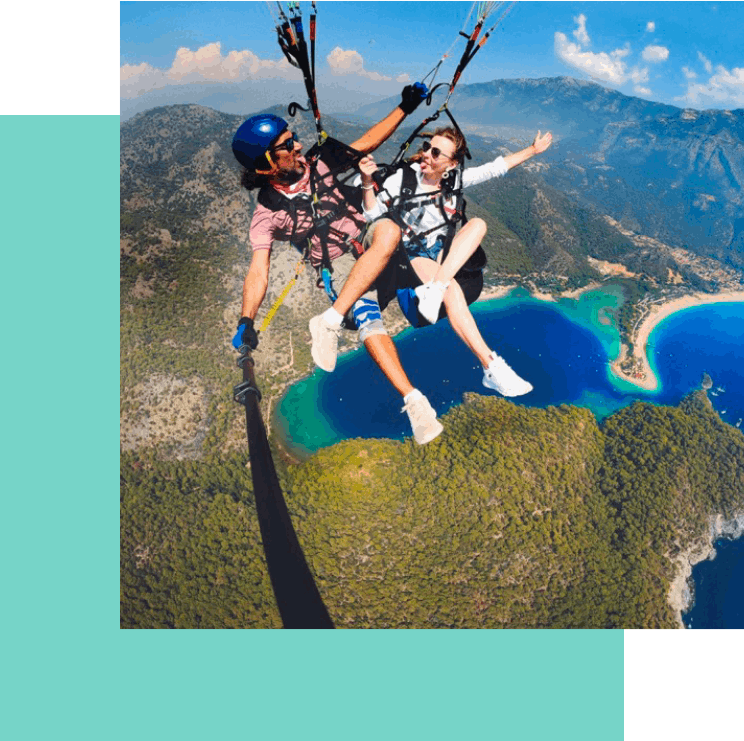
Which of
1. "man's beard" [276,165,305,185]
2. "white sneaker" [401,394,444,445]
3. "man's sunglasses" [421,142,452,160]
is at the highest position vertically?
"man's sunglasses" [421,142,452,160]

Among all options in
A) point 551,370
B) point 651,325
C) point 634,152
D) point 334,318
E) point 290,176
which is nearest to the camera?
point 334,318

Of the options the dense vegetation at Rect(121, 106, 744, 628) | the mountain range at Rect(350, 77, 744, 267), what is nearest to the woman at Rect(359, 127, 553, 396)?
the mountain range at Rect(350, 77, 744, 267)

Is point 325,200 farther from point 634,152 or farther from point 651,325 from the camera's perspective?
point 634,152

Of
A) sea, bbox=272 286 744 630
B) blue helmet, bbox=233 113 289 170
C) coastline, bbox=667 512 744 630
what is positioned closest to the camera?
blue helmet, bbox=233 113 289 170

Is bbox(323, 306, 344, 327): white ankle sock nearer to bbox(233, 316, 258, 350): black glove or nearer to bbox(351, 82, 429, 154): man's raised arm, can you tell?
bbox(233, 316, 258, 350): black glove

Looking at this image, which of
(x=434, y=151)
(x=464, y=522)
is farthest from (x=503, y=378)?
(x=464, y=522)

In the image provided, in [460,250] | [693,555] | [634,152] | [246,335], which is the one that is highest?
[634,152]

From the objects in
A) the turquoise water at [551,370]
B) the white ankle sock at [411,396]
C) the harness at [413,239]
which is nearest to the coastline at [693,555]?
the turquoise water at [551,370]

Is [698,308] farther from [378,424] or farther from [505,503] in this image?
[378,424]
